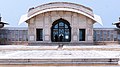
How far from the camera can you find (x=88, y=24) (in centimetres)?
2588

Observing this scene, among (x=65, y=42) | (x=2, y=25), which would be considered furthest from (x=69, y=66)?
(x=2, y=25)

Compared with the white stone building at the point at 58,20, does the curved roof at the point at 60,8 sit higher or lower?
higher

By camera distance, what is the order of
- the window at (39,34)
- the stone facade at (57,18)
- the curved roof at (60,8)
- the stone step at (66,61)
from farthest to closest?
1. the window at (39,34)
2. the stone facade at (57,18)
3. the curved roof at (60,8)
4. the stone step at (66,61)

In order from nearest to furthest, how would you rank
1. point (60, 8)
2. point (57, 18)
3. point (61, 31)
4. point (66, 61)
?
point (66, 61) < point (60, 8) < point (57, 18) < point (61, 31)

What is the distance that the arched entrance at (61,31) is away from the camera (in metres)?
26.5

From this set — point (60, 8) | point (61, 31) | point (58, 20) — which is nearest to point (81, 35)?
point (61, 31)

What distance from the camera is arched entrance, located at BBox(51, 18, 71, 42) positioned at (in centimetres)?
2650

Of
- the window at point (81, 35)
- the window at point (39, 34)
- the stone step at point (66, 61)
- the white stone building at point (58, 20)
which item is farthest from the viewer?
the window at point (39, 34)

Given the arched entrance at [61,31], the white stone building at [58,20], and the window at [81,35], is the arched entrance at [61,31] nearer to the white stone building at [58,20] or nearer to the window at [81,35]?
the white stone building at [58,20]

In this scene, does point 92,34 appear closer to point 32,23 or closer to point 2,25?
point 32,23

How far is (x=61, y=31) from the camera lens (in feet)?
88.4

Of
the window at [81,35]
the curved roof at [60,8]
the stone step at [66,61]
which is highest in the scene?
the curved roof at [60,8]

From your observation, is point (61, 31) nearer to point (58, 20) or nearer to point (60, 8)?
point (58, 20)

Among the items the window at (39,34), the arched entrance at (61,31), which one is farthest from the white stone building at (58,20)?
the arched entrance at (61,31)
